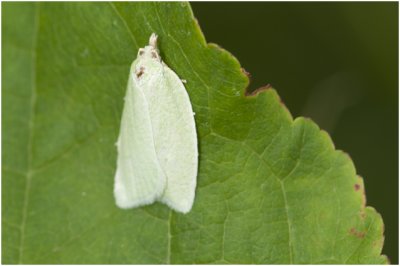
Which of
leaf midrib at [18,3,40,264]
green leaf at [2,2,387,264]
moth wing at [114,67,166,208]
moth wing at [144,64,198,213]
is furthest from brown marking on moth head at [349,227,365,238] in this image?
leaf midrib at [18,3,40,264]

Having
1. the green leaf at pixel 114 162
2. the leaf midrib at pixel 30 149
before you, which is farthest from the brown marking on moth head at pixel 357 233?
the leaf midrib at pixel 30 149

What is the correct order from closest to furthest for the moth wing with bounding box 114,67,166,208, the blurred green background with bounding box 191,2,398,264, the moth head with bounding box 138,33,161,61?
the moth head with bounding box 138,33,161,61 → the moth wing with bounding box 114,67,166,208 → the blurred green background with bounding box 191,2,398,264

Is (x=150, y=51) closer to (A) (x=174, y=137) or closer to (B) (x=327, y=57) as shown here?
(A) (x=174, y=137)

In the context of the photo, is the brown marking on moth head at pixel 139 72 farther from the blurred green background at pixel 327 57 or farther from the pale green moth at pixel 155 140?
the blurred green background at pixel 327 57

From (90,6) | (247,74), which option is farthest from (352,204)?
(90,6)

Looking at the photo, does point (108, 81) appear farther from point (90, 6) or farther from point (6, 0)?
point (6, 0)

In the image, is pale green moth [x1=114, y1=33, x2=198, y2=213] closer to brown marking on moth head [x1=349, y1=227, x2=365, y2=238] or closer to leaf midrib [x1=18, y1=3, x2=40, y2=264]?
Answer: leaf midrib [x1=18, y1=3, x2=40, y2=264]
